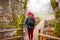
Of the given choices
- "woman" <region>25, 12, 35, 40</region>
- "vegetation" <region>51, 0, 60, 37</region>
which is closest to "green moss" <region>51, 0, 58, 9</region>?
"vegetation" <region>51, 0, 60, 37</region>

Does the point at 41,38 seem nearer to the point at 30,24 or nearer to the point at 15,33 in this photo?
the point at 30,24

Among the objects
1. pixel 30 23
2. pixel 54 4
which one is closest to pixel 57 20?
pixel 54 4

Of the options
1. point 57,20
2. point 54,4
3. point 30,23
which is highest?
point 54,4

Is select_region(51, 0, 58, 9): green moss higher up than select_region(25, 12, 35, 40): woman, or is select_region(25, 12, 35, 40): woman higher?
select_region(51, 0, 58, 9): green moss

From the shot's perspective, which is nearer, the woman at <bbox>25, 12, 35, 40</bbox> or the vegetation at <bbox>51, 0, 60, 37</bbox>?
the vegetation at <bbox>51, 0, 60, 37</bbox>

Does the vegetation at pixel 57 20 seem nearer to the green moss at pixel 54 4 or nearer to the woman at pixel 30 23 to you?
the green moss at pixel 54 4

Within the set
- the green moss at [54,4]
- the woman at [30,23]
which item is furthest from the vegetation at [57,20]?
the woman at [30,23]

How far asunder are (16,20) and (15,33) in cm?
44

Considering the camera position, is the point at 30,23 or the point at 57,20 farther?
the point at 30,23

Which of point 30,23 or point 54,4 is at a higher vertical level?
point 54,4

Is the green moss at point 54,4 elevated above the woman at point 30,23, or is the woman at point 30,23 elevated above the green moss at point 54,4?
the green moss at point 54,4

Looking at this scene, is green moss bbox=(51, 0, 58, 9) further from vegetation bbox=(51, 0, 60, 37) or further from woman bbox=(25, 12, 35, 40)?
woman bbox=(25, 12, 35, 40)

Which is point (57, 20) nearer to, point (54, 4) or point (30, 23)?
point (54, 4)

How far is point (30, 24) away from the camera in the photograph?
516 centimetres
